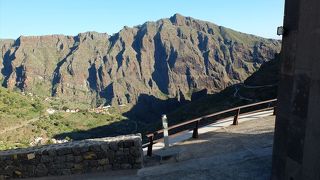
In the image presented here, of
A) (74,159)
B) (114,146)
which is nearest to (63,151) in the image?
(74,159)

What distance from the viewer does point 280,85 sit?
385 inches

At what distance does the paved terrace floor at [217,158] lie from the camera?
1185cm

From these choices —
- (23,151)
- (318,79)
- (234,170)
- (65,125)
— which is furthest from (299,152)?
(65,125)

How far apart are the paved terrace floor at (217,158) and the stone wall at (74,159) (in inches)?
11.5

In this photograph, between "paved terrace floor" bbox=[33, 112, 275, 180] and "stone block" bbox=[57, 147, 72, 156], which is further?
"stone block" bbox=[57, 147, 72, 156]

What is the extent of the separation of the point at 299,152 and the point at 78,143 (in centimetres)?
745

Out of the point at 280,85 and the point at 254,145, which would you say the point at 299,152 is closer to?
the point at 280,85

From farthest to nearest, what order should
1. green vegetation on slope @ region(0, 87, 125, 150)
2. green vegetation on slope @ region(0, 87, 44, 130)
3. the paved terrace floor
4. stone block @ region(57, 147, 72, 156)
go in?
green vegetation on slope @ region(0, 87, 44, 130) → green vegetation on slope @ region(0, 87, 125, 150) → stone block @ region(57, 147, 72, 156) → the paved terrace floor

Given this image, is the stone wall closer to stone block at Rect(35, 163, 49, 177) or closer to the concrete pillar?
stone block at Rect(35, 163, 49, 177)

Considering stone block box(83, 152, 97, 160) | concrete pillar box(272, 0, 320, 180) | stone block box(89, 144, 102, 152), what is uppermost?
concrete pillar box(272, 0, 320, 180)

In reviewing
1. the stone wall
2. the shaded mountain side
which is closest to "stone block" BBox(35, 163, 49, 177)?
the stone wall

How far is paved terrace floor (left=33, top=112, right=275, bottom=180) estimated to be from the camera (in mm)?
11852

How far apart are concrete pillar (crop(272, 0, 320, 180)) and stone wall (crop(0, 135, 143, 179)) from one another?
508cm

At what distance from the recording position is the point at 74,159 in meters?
13.5
